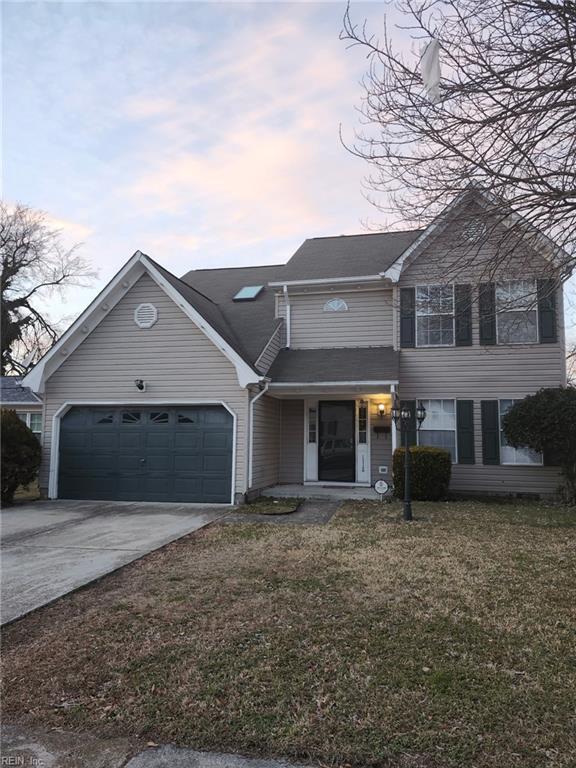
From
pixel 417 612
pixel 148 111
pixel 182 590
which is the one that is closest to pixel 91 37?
pixel 148 111

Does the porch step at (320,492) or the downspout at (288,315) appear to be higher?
the downspout at (288,315)

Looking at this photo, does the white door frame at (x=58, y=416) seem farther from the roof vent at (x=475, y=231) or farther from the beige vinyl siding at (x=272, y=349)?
the roof vent at (x=475, y=231)

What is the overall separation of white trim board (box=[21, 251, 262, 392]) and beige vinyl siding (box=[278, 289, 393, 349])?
2.79 metres

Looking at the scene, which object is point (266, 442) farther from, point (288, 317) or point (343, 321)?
point (343, 321)

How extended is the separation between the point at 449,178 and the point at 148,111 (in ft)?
20.7

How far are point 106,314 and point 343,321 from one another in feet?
18.5

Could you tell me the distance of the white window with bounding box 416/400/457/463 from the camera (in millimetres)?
11898

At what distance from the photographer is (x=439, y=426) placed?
12.0 meters

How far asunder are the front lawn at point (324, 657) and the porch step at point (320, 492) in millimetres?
4813

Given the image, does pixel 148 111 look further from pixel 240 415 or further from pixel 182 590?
pixel 182 590

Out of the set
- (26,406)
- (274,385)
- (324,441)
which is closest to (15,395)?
(26,406)

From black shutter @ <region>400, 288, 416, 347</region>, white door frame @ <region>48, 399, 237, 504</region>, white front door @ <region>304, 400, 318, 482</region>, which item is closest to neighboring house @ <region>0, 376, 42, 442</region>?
white door frame @ <region>48, 399, 237, 504</region>

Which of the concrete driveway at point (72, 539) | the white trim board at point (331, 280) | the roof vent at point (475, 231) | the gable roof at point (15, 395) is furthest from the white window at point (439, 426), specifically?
the gable roof at point (15, 395)

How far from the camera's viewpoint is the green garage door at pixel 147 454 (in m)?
11.1
